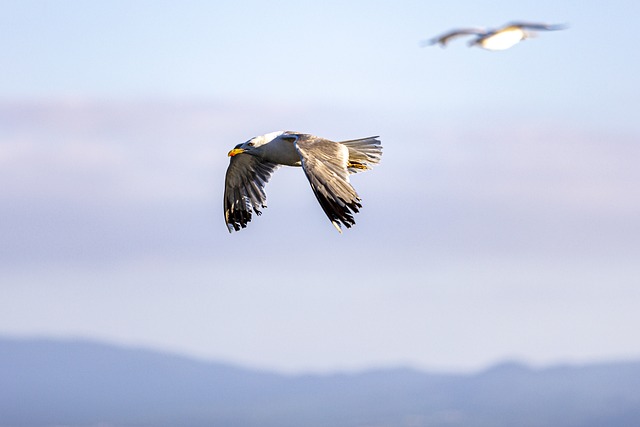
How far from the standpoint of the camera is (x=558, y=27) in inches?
513

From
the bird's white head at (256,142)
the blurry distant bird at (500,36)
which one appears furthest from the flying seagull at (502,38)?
the bird's white head at (256,142)

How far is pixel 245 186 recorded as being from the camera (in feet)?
65.2

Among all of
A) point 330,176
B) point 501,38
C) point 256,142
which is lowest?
point 330,176

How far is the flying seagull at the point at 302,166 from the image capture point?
15.7 m

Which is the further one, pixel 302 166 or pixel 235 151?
pixel 235 151

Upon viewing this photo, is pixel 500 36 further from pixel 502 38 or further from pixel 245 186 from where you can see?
pixel 245 186

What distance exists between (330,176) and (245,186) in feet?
13.0

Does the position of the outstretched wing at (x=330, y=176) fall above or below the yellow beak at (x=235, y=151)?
below

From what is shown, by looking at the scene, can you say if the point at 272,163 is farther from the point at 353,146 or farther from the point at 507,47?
the point at 507,47

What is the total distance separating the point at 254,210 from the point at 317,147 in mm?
3162

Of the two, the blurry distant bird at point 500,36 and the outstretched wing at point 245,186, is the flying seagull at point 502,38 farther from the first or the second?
the outstretched wing at point 245,186

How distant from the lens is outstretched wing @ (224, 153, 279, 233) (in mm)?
19766

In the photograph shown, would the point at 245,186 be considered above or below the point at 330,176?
above

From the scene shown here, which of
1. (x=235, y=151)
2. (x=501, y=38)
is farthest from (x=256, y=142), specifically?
(x=501, y=38)
